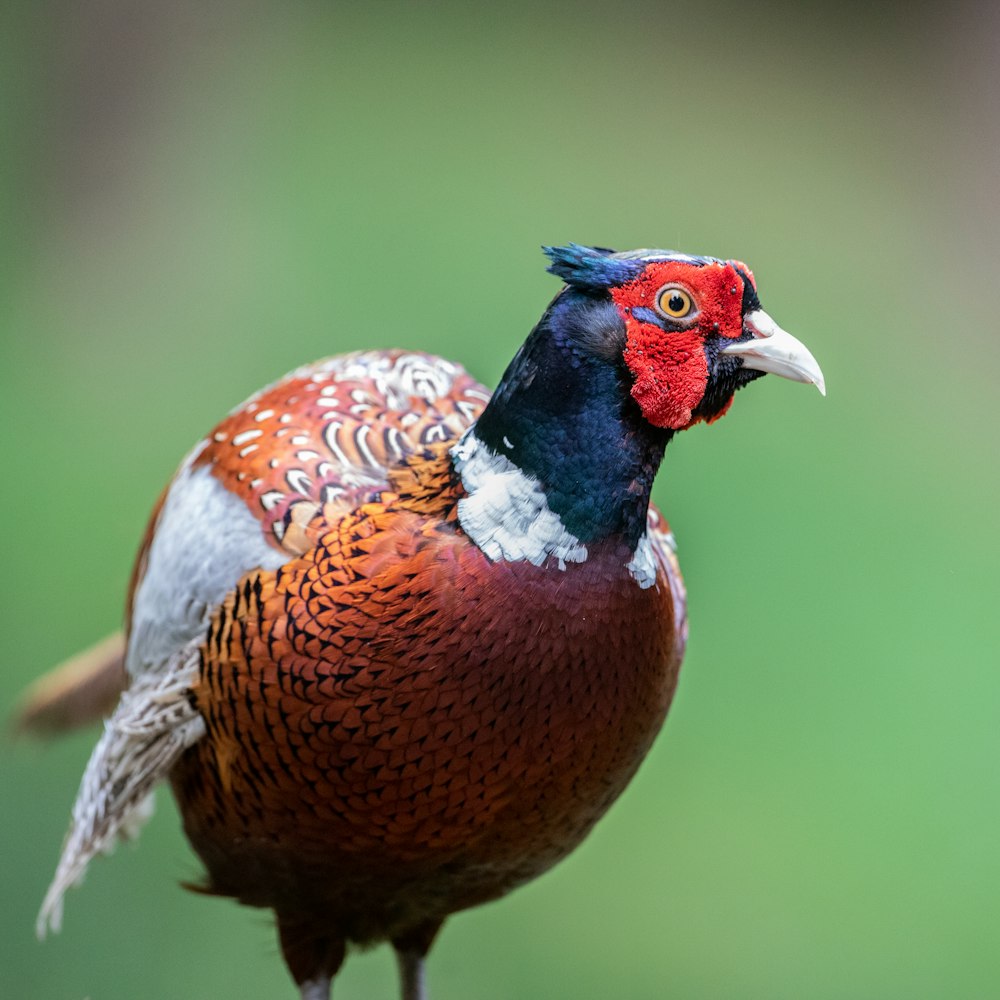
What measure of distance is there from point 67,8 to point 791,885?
5229mm

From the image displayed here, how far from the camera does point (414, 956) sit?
126 inches

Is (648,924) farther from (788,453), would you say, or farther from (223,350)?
(223,350)

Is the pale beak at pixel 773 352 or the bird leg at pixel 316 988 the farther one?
the bird leg at pixel 316 988

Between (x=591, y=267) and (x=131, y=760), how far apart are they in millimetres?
1289

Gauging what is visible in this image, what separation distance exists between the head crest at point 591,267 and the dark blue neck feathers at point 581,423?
0.03 metres

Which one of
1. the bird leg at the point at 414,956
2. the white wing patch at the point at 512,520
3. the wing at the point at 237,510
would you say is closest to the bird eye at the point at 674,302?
the white wing patch at the point at 512,520

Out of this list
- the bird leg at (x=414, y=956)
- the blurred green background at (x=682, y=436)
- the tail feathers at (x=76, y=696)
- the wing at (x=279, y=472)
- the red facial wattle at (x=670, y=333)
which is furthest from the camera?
the blurred green background at (x=682, y=436)

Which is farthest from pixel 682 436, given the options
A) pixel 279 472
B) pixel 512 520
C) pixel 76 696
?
pixel 512 520

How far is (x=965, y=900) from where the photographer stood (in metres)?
4.56

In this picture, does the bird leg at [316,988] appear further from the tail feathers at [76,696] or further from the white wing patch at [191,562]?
the tail feathers at [76,696]

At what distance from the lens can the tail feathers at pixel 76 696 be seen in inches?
143

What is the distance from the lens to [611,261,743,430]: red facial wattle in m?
2.23

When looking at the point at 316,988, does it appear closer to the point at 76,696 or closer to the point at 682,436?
the point at 76,696

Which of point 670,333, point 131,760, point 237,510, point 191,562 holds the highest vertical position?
point 670,333
